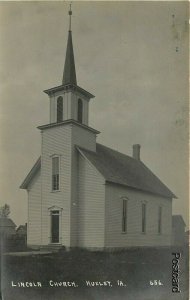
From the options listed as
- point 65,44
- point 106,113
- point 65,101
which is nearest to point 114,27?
point 65,44

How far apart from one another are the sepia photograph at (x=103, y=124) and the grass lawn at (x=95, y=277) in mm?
19

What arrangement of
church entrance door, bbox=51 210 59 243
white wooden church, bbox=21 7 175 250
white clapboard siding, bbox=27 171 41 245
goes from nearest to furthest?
white wooden church, bbox=21 7 175 250
white clapboard siding, bbox=27 171 41 245
church entrance door, bbox=51 210 59 243

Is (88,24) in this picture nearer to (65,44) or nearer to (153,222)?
(65,44)

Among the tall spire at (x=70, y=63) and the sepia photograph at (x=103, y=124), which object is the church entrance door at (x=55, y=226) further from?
the tall spire at (x=70, y=63)

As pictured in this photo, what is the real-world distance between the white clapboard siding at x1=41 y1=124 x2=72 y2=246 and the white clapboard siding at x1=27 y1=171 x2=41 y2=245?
14 cm

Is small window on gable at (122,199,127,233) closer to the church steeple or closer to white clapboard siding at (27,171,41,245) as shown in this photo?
white clapboard siding at (27,171,41,245)

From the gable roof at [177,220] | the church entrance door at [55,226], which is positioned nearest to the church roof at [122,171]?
the gable roof at [177,220]

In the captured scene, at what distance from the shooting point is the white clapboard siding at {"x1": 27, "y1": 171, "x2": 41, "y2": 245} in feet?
29.0

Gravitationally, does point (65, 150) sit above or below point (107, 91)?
below

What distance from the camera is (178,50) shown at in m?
7.67

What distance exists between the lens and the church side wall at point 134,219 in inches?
330

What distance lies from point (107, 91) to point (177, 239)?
125 inches

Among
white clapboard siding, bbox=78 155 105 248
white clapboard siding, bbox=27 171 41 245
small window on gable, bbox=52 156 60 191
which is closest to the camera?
white clapboard siding, bbox=27 171 41 245

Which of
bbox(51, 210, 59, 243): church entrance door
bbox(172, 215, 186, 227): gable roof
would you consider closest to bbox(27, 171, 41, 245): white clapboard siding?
bbox(51, 210, 59, 243): church entrance door
